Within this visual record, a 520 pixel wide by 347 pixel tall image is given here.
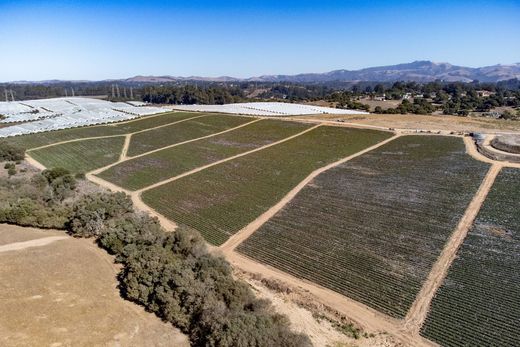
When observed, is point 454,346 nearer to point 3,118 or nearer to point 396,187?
point 396,187

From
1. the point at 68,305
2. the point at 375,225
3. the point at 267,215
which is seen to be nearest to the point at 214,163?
the point at 267,215

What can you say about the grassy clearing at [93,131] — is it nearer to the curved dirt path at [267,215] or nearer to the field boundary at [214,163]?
the field boundary at [214,163]

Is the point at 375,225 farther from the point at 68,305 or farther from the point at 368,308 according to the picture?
the point at 68,305

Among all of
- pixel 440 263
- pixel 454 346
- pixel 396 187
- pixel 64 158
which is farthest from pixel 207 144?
pixel 454 346

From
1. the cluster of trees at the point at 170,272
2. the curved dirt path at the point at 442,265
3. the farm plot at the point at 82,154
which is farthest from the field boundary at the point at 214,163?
the curved dirt path at the point at 442,265

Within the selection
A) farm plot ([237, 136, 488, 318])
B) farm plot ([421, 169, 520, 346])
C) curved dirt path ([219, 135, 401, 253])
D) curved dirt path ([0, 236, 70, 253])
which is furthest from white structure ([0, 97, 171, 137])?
farm plot ([421, 169, 520, 346])
